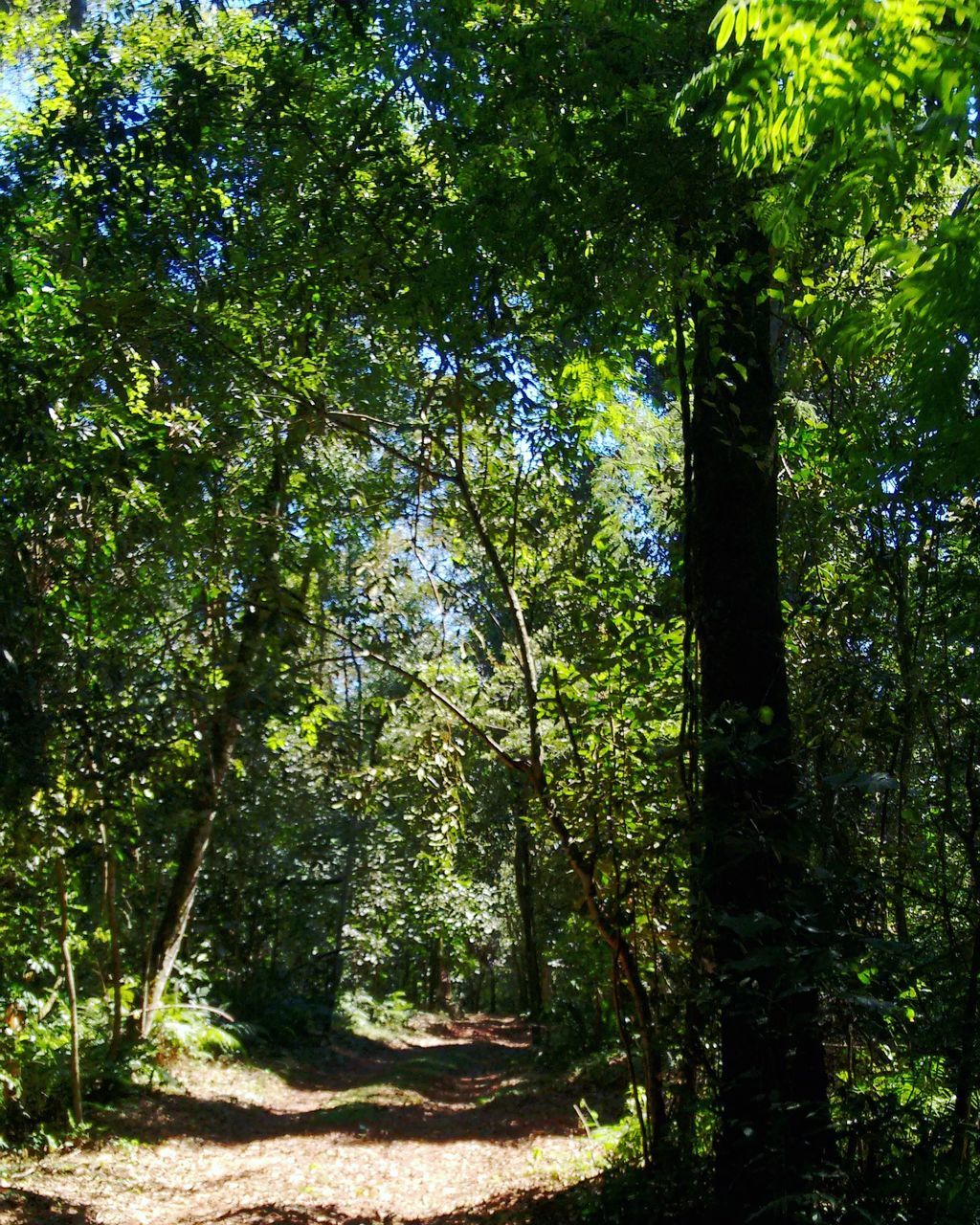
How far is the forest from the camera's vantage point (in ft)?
11.3

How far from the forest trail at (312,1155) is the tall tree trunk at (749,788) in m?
3.25

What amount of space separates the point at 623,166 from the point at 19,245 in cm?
394

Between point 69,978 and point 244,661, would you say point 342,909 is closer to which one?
point 69,978

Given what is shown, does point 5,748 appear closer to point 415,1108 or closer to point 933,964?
point 933,964

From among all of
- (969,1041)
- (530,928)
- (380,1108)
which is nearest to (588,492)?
(969,1041)

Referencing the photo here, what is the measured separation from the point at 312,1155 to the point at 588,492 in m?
6.96

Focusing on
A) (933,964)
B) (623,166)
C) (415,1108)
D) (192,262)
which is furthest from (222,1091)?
(623,166)

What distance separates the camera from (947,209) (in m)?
5.80

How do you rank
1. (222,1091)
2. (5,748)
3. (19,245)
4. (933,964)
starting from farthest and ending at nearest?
1. (222,1091)
2. (19,245)
3. (5,748)
4. (933,964)

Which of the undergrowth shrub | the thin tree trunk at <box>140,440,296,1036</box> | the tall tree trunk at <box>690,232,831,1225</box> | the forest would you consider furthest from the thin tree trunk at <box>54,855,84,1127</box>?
the undergrowth shrub

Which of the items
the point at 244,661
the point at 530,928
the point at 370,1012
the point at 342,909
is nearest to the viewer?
the point at 244,661

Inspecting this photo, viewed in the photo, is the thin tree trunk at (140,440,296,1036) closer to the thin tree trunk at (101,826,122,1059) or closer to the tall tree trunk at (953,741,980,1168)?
the thin tree trunk at (101,826,122,1059)

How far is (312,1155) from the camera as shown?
9.64m

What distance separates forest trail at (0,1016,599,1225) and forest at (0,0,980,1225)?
0.16 metres
